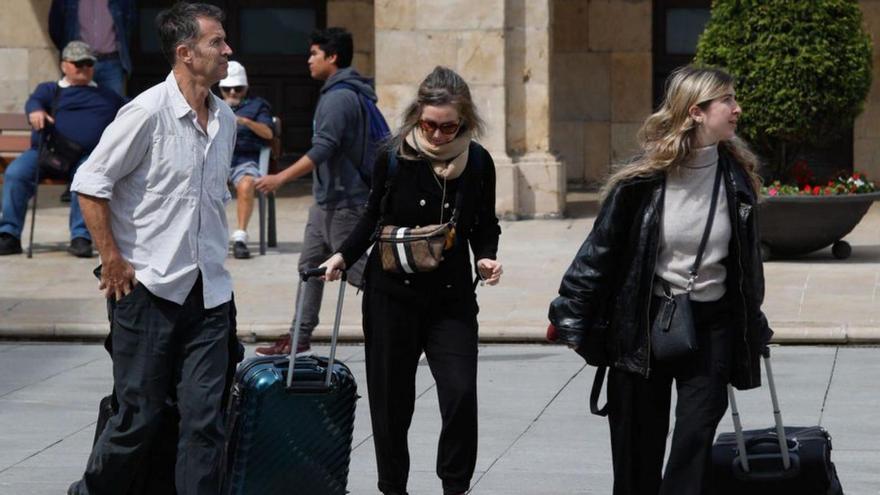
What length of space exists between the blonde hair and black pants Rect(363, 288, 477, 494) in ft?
2.77

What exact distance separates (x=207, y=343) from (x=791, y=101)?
8176 millimetres

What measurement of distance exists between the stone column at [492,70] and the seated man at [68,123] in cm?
276

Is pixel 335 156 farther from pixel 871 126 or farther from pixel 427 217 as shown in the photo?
pixel 871 126

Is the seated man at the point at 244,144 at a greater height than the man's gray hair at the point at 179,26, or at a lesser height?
lesser

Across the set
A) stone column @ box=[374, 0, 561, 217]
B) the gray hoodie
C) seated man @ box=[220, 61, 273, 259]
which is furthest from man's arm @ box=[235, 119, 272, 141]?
the gray hoodie

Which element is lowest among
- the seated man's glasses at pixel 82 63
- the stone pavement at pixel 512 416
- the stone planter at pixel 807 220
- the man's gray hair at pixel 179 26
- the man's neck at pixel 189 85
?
the stone pavement at pixel 512 416

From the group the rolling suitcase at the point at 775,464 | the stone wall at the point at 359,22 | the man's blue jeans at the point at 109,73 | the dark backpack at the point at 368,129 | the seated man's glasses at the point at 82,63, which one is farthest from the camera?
the stone wall at the point at 359,22

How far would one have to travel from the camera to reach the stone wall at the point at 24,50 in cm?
1886

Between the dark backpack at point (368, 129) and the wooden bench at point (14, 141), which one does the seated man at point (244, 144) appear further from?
the dark backpack at point (368, 129)

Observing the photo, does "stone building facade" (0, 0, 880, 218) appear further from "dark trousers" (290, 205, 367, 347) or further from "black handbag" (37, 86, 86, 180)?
"dark trousers" (290, 205, 367, 347)

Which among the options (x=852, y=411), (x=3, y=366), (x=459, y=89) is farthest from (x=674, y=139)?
(x=3, y=366)

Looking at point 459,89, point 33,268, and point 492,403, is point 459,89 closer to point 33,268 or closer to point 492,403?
point 492,403

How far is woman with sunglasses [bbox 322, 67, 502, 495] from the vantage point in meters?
6.75

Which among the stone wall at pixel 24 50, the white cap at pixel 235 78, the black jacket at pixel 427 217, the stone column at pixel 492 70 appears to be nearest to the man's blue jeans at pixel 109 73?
the stone wall at pixel 24 50
